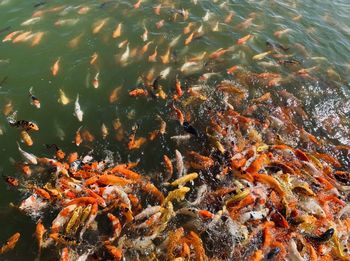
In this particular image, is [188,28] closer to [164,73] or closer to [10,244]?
[164,73]

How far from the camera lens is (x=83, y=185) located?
34.4ft

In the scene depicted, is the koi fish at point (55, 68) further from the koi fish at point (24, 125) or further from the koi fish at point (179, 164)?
the koi fish at point (179, 164)

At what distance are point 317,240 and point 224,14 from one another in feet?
43.4

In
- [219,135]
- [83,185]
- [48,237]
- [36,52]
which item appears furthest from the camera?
[36,52]

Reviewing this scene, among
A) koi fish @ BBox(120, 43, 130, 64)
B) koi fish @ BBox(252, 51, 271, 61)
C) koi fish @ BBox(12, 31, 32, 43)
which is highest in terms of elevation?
koi fish @ BBox(12, 31, 32, 43)

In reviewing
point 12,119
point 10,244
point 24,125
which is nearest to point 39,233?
point 10,244

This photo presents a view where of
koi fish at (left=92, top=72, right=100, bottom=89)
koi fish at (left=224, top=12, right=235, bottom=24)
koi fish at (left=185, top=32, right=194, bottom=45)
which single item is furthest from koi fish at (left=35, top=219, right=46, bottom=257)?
koi fish at (left=224, top=12, right=235, bottom=24)

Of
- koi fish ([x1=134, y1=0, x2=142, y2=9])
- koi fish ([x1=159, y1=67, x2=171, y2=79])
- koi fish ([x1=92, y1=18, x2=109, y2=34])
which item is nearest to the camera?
koi fish ([x1=159, y1=67, x2=171, y2=79])

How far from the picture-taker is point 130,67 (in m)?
15.3

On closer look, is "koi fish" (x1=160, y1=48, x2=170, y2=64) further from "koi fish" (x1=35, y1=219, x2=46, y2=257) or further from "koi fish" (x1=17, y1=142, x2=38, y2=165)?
"koi fish" (x1=35, y1=219, x2=46, y2=257)

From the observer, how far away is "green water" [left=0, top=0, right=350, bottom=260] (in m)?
12.3

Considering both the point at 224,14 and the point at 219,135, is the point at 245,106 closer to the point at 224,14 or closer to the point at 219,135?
the point at 219,135

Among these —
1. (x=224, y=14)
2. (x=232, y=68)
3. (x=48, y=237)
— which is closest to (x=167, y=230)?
(x=48, y=237)

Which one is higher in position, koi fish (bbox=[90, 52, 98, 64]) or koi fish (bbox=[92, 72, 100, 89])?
koi fish (bbox=[90, 52, 98, 64])
